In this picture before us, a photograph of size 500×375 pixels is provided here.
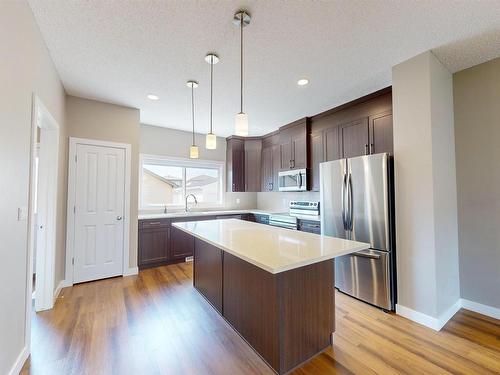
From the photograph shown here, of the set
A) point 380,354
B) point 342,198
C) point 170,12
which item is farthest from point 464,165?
point 170,12

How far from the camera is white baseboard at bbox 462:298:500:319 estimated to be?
2.37 metres

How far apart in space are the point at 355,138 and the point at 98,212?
391 cm

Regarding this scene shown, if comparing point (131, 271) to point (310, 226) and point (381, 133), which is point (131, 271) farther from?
point (381, 133)

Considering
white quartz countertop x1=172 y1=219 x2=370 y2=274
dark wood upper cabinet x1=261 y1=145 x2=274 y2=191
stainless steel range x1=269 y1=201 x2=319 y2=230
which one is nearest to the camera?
white quartz countertop x1=172 y1=219 x2=370 y2=274

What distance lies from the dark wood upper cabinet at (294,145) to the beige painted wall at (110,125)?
266cm

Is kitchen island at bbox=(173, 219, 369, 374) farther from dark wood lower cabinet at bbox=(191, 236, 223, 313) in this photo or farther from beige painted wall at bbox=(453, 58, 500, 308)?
beige painted wall at bbox=(453, 58, 500, 308)

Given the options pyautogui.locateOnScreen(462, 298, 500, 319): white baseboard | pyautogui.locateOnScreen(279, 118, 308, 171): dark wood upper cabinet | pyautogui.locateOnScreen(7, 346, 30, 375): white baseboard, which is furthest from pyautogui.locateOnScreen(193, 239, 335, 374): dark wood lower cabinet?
pyautogui.locateOnScreen(279, 118, 308, 171): dark wood upper cabinet

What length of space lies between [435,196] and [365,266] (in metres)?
1.04

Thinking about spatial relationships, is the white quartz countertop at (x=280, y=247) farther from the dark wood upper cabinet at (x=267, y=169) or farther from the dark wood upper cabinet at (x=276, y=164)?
the dark wood upper cabinet at (x=267, y=169)

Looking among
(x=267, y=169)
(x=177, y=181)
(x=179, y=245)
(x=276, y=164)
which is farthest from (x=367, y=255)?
(x=177, y=181)

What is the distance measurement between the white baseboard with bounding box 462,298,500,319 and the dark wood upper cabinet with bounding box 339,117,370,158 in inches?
79.3

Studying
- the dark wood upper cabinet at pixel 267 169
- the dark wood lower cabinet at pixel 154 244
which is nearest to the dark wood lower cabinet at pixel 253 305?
the dark wood lower cabinet at pixel 154 244

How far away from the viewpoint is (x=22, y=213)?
175cm

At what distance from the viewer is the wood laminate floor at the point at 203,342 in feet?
5.59
